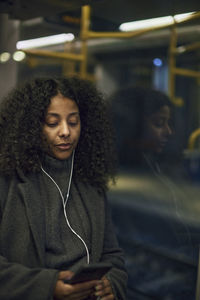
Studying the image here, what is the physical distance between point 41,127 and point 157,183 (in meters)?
1.79

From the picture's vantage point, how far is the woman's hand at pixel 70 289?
1.41 metres

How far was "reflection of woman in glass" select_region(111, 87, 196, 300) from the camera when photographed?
8.42 feet

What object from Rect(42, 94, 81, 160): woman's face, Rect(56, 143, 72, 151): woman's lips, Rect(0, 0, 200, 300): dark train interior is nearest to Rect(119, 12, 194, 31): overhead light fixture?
Rect(0, 0, 200, 300): dark train interior

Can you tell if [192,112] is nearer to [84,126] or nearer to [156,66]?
[156,66]

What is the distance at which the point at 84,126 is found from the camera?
1.90 m

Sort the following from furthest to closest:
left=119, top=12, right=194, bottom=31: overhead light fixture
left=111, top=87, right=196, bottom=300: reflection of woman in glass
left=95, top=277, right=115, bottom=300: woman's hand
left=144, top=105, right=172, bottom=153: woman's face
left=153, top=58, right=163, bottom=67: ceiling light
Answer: left=153, top=58, right=163, bottom=67: ceiling light → left=111, top=87, right=196, bottom=300: reflection of woman in glass → left=144, top=105, right=172, bottom=153: woman's face → left=119, top=12, right=194, bottom=31: overhead light fixture → left=95, top=277, right=115, bottom=300: woman's hand

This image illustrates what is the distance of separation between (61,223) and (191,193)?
1445 millimetres

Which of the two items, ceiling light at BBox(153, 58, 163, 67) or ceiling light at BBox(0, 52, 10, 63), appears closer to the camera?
ceiling light at BBox(0, 52, 10, 63)

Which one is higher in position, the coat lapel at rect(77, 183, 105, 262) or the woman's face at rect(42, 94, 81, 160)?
the woman's face at rect(42, 94, 81, 160)

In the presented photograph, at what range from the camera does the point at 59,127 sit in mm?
1660

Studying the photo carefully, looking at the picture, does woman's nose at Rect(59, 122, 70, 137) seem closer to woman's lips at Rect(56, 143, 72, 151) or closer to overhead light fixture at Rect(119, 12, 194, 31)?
woman's lips at Rect(56, 143, 72, 151)

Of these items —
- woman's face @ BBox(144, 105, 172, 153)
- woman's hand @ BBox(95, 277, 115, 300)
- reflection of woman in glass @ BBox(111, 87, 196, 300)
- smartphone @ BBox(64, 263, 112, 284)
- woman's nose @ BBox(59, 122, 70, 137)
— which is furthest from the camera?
reflection of woman in glass @ BBox(111, 87, 196, 300)

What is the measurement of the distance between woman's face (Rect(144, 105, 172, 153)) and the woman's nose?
962mm

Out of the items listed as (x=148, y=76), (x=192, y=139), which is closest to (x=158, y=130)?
(x=192, y=139)
